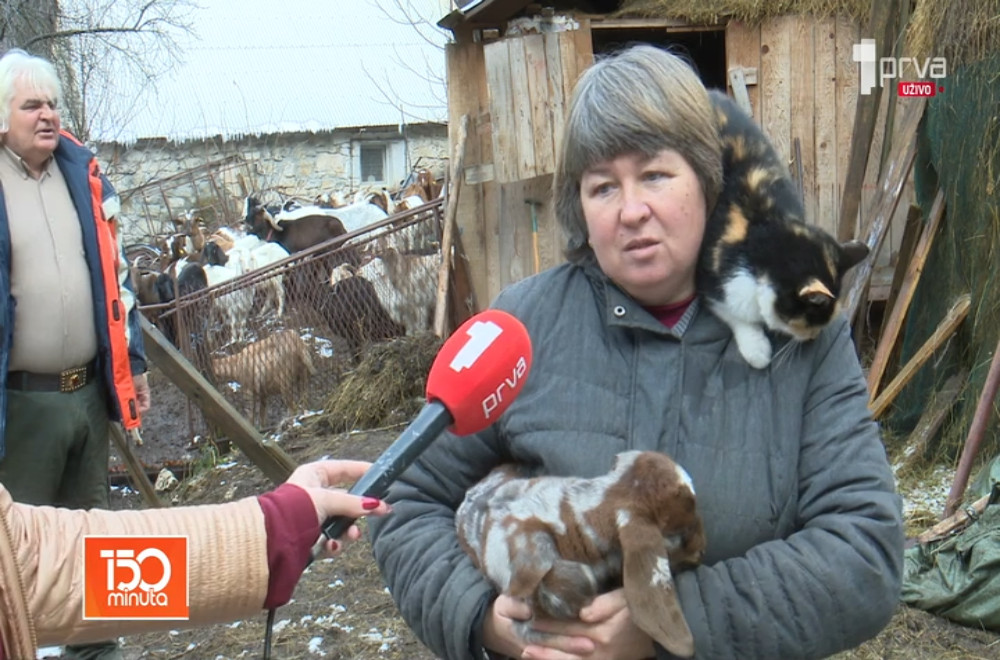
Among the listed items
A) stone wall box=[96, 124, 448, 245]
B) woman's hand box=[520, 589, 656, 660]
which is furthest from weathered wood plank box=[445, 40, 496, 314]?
stone wall box=[96, 124, 448, 245]

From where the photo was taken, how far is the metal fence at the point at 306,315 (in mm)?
7875

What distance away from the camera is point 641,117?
1776mm

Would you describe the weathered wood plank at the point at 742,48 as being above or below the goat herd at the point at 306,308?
above

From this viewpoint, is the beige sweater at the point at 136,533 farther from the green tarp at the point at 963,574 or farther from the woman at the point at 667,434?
the green tarp at the point at 963,574

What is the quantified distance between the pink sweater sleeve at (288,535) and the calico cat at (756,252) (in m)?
0.91

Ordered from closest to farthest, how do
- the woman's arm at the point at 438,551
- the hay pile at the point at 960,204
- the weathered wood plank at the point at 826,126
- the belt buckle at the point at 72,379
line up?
the woman's arm at the point at 438,551
the belt buckle at the point at 72,379
the hay pile at the point at 960,204
the weathered wood plank at the point at 826,126

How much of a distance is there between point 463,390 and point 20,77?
342 cm

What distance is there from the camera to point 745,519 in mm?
1698

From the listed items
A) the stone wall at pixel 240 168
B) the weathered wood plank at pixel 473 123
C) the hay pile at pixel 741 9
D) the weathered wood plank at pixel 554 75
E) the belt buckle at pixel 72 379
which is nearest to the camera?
the belt buckle at pixel 72 379

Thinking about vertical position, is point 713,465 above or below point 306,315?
above

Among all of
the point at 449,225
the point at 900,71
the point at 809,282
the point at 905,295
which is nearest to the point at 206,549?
the point at 809,282

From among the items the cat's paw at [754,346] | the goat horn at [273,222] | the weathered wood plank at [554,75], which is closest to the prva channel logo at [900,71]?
the weathered wood plank at [554,75]

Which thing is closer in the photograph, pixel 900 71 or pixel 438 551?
pixel 438 551

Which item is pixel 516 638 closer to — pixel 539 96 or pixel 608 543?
pixel 608 543
